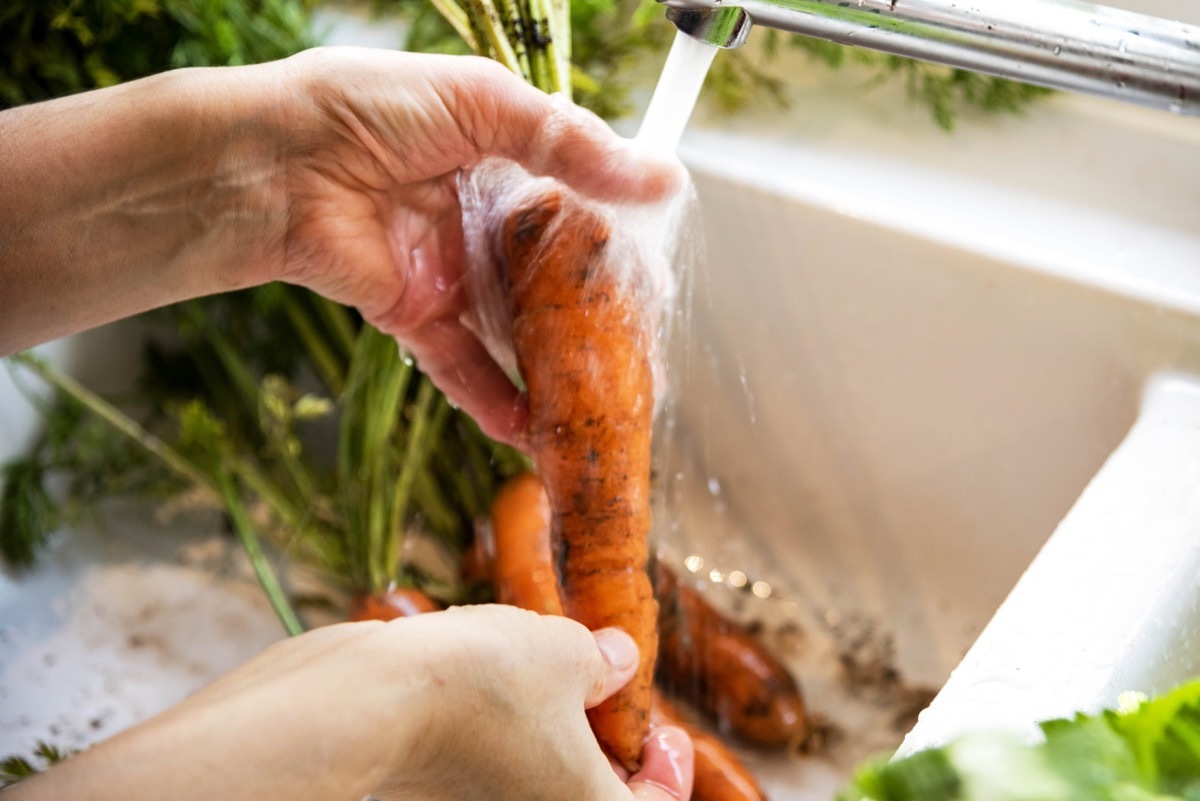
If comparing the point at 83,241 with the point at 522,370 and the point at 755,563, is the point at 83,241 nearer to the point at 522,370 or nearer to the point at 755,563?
the point at 522,370

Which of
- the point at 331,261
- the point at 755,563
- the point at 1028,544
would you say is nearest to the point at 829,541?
the point at 755,563

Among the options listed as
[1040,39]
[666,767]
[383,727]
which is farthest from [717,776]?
[1040,39]

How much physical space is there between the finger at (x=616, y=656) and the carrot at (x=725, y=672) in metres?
0.25

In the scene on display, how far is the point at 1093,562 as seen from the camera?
58cm

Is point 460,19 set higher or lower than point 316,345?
higher

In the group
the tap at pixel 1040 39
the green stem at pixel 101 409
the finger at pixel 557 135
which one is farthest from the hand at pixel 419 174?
the green stem at pixel 101 409

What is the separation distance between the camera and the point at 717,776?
786 millimetres

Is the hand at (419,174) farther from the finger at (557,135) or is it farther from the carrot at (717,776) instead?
the carrot at (717,776)

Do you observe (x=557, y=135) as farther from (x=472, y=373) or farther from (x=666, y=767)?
(x=666, y=767)

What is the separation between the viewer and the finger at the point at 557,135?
0.62 meters

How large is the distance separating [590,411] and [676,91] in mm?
225

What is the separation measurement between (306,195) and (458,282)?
0.46 feet

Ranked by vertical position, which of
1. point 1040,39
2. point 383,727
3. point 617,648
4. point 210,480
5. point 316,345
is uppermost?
point 1040,39

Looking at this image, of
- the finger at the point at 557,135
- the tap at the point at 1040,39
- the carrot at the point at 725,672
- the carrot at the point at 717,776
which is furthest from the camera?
the carrot at the point at 725,672
